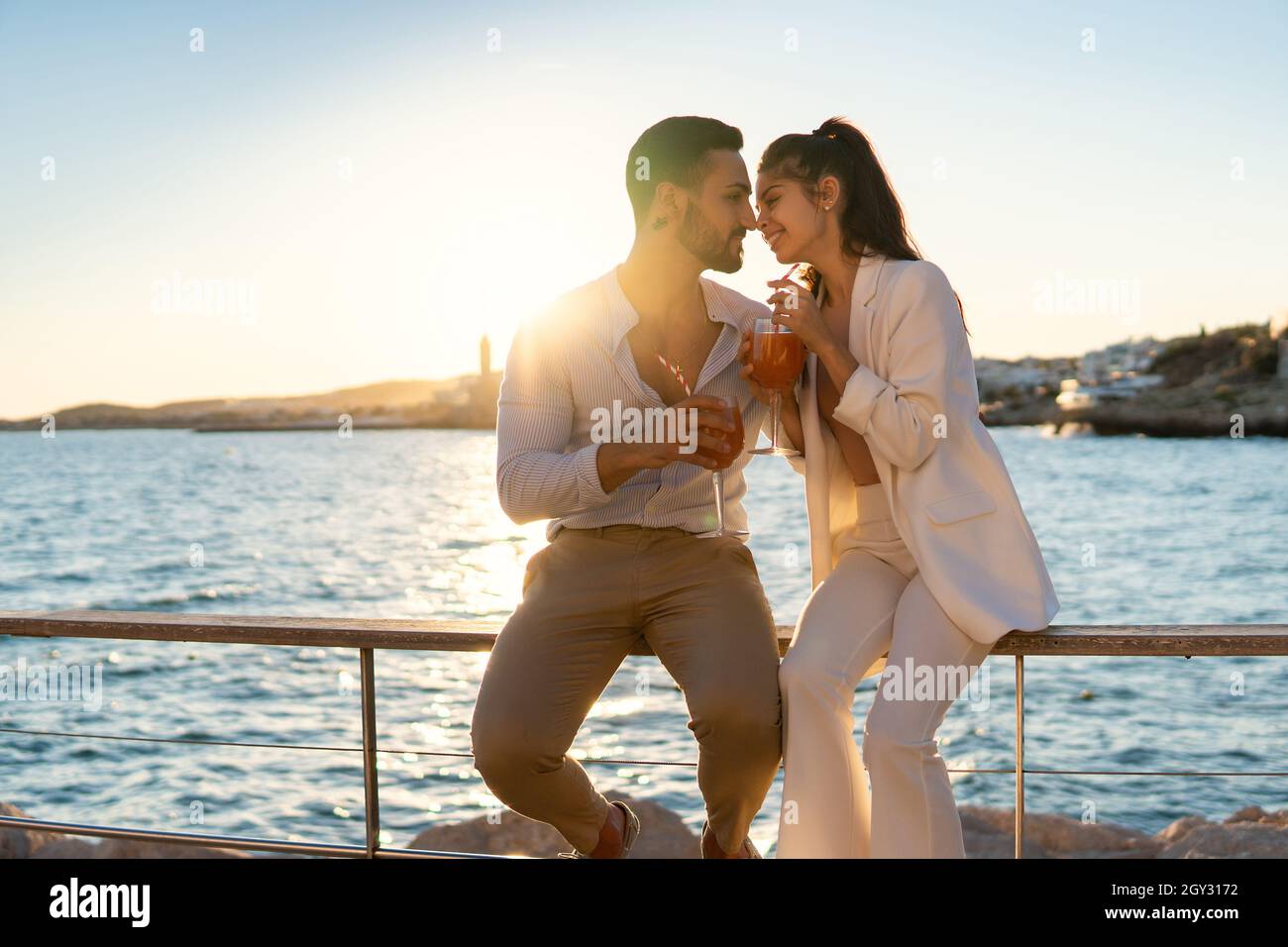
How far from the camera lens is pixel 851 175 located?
2684 millimetres

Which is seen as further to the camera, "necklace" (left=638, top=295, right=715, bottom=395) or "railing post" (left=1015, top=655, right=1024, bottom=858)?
"necklace" (left=638, top=295, right=715, bottom=395)

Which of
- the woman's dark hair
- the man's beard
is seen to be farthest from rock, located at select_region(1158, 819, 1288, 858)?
the man's beard

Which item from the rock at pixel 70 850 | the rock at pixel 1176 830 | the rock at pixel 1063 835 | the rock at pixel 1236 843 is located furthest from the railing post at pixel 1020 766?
the rock at pixel 70 850

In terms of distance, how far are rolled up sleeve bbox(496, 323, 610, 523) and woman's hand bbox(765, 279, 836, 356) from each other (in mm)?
513

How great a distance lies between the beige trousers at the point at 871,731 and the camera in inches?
91.2

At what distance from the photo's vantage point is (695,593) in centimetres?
265

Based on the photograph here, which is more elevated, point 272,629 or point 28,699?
point 272,629

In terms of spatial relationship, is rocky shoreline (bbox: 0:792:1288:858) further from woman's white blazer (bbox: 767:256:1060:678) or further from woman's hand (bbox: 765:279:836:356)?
woman's hand (bbox: 765:279:836:356)

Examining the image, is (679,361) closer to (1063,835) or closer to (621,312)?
(621,312)

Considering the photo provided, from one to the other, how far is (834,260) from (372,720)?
156cm

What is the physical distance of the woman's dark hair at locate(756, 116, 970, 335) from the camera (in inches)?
105

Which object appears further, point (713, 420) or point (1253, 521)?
point (1253, 521)
